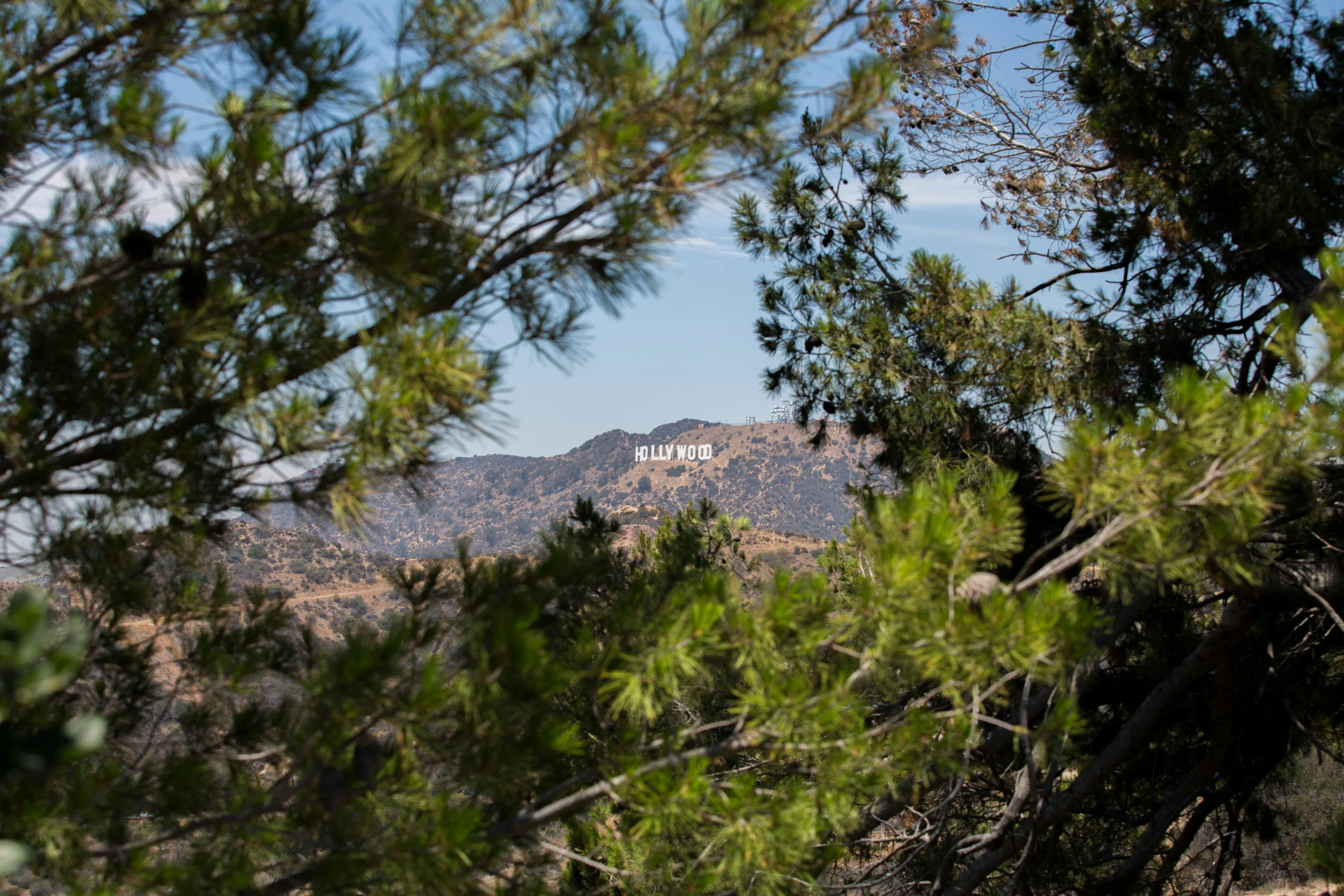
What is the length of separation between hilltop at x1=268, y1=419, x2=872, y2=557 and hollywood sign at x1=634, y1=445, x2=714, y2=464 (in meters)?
0.70

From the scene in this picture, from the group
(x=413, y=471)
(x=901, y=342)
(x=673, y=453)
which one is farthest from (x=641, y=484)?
(x=413, y=471)

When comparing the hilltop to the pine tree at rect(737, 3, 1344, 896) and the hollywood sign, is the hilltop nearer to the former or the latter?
the hollywood sign

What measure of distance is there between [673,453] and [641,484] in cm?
858

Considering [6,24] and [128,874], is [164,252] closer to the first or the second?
[6,24]

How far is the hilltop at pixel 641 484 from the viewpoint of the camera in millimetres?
95438

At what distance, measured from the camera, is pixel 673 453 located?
120750 millimetres

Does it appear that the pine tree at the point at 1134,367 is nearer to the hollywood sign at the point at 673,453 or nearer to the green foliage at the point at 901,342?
the green foliage at the point at 901,342

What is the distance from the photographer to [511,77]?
7.39 feet

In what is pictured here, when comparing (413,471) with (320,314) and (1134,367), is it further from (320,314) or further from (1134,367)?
(1134,367)

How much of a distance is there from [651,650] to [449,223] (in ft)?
3.70

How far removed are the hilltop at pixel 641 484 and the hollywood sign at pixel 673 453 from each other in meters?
0.70

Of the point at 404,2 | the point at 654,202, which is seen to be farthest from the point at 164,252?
the point at 654,202

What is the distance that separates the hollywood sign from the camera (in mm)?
115188

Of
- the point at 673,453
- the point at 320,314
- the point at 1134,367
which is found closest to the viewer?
the point at 320,314
